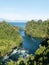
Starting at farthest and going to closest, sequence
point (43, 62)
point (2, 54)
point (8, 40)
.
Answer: point (8, 40), point (2, 54), point (43, 62)

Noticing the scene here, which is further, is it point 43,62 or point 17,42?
point 17,42

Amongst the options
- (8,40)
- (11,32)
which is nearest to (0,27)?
(11,32)

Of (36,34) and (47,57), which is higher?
(47,57)

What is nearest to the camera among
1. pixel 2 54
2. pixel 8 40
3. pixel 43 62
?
pixel 43 62

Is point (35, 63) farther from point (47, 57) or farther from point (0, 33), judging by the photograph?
point (0, 33)

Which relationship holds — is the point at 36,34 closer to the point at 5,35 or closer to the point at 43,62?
the point at 5,35

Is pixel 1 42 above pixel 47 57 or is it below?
below

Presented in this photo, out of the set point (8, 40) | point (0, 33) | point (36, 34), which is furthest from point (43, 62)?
point (36, 34)

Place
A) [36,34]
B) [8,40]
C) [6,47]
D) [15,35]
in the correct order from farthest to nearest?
[36,34]
[15,35]
[8,40]
[6,47]

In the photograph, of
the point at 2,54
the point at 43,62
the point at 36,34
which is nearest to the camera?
the point at 43,62
